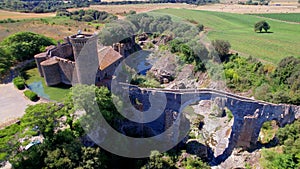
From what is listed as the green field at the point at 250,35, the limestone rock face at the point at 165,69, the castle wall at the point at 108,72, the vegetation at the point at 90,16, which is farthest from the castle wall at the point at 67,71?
the vegetation at the point at 90,16

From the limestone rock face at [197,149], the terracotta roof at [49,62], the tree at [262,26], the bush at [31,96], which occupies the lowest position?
the limestone rock face at [197,149]

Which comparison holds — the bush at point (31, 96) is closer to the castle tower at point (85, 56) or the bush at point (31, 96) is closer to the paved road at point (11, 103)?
the paved road at point (11, 103)

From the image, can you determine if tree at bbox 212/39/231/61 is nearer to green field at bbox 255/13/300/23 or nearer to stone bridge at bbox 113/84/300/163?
stone bridge at bbox 113/84/300/163

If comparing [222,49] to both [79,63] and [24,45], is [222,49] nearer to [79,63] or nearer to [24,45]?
[79,63]

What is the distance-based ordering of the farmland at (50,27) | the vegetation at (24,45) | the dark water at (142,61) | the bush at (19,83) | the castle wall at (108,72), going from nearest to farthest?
the castle wall at (108,72), the bush at (19,83), the vegetation at (24,45), the dark water at (142,61), the farmland at (50,27)

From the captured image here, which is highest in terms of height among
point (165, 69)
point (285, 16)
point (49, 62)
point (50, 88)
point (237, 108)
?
point (285, 16)

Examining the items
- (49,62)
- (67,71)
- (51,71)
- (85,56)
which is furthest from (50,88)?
(85,56)

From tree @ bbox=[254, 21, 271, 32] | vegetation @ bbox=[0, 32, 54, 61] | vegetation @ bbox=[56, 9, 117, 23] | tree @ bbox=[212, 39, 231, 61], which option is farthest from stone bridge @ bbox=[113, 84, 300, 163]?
vegetation @ bbox=[56, 9, 117, 23]
